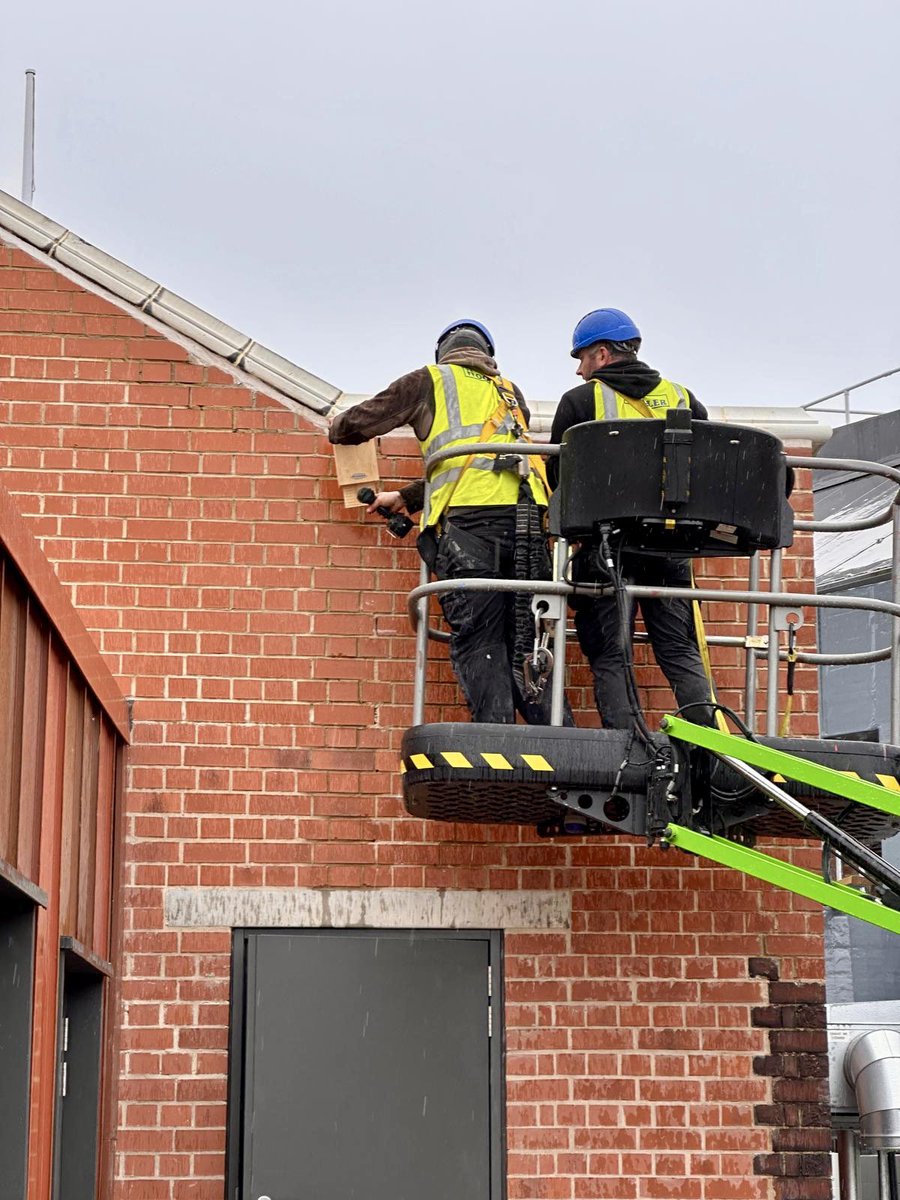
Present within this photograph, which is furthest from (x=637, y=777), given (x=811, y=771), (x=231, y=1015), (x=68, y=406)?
(x=68, y=406)

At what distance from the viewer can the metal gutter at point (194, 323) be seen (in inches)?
364

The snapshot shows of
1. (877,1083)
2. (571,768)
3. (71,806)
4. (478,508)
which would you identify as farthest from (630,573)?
(877,1083)

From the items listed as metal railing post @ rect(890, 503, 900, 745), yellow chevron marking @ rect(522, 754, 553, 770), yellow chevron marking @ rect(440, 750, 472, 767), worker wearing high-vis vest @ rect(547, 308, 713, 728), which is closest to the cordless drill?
worker wearing high-vis vest @ rect(547, 308, 713, 728)

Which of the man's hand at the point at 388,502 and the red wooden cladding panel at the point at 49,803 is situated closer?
the red wooden cladding panel at the point at 49,803

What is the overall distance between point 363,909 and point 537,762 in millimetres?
1779

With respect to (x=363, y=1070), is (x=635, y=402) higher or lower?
higher

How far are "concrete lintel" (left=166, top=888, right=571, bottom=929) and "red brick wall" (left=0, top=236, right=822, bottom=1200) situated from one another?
59mm

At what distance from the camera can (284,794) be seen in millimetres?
8773

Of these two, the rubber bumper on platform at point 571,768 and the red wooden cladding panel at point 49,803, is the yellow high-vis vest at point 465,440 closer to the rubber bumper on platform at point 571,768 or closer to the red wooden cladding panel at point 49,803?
the rubber bumper on platform at point 571,768

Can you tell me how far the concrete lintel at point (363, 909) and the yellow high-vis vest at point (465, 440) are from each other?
69.9 inches

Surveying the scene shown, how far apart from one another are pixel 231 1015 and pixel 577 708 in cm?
220

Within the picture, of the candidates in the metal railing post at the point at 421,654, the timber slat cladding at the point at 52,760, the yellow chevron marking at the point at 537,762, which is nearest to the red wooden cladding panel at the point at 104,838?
the timber slat cladding at the point at 52,760

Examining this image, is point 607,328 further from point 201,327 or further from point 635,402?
point 201,327

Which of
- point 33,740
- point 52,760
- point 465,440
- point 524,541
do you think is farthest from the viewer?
point 465,440
